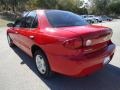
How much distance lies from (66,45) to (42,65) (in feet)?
3.87

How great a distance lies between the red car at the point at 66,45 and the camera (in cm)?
382

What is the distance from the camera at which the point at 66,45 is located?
3814 mm

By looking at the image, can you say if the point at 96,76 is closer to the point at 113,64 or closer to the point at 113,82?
the point at 113,82

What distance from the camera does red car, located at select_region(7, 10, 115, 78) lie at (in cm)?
382

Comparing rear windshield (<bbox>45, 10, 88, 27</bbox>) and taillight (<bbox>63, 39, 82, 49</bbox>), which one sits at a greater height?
rear windshield (<bbox>45, 10, 88, 27</bbox>)

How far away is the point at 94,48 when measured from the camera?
407cm

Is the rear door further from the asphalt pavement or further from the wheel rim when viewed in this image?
the asphalt pavement

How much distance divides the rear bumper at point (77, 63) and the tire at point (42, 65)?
31 cm

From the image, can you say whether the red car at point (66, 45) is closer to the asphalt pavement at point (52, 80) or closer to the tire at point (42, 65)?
the tire at point (42, 65)

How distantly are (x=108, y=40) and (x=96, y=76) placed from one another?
903 millimetres

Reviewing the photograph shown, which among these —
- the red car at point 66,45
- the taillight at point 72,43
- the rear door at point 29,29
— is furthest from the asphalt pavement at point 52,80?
the taillight at point 72,43

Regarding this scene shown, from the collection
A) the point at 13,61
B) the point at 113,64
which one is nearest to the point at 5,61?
the point at 13,61

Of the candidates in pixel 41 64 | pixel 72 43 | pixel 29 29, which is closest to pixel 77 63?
pixel 72 43

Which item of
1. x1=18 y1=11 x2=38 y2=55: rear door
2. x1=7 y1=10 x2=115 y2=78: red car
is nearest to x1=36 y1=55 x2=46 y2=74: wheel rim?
x1=7 y1=10 x2=115 y2=78: red car
